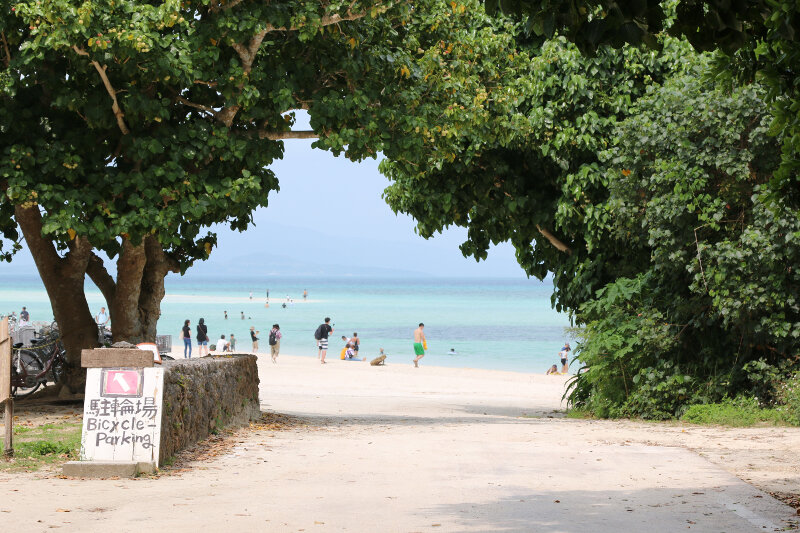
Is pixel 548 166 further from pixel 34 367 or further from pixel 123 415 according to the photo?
pixel 123 415

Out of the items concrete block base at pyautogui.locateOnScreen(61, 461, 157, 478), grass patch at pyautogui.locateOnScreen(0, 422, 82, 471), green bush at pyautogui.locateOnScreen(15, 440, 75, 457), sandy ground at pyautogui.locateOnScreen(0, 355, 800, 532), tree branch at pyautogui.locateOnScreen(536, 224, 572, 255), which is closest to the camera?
sandy ground at pyautogui.locateOnScreen(0, 355, 800, 532)

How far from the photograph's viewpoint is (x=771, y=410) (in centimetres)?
1571

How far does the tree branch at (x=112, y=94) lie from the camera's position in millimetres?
13203

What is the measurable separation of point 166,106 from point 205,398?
16.1 feet

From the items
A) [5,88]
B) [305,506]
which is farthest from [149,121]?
[305,506]

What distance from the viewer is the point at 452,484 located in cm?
946

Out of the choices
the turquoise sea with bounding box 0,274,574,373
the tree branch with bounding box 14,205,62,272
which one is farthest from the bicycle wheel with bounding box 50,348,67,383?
the turquoise sea with bounding box 0,274,574,373

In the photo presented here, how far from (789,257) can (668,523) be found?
27.4 ft

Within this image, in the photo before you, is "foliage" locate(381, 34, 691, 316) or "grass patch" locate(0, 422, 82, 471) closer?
"grass patch" locate(0, 422, 82, 471)

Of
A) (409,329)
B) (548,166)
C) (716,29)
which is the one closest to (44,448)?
(716,29)

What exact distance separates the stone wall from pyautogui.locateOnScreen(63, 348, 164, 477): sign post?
338mm

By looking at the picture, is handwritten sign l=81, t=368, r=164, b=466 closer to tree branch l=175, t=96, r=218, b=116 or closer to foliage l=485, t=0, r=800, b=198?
foliage l=485, t=0, r=800, b=198

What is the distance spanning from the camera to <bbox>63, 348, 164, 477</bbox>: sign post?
389 inches

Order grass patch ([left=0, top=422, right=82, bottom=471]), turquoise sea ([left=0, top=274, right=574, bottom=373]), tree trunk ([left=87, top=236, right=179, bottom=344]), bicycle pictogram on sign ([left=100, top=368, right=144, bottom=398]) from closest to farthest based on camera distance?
bicycle pictogram on sign ([left=100, top=368, right=144, bottom=398]) → grass patch ([left=0, top=422, right=82, bottom=471]) → tree trunk ([left=87, top=236, right=179, bottom=344]) → turquoise sea ([left=0, top=274, right=574, bottom=373])
